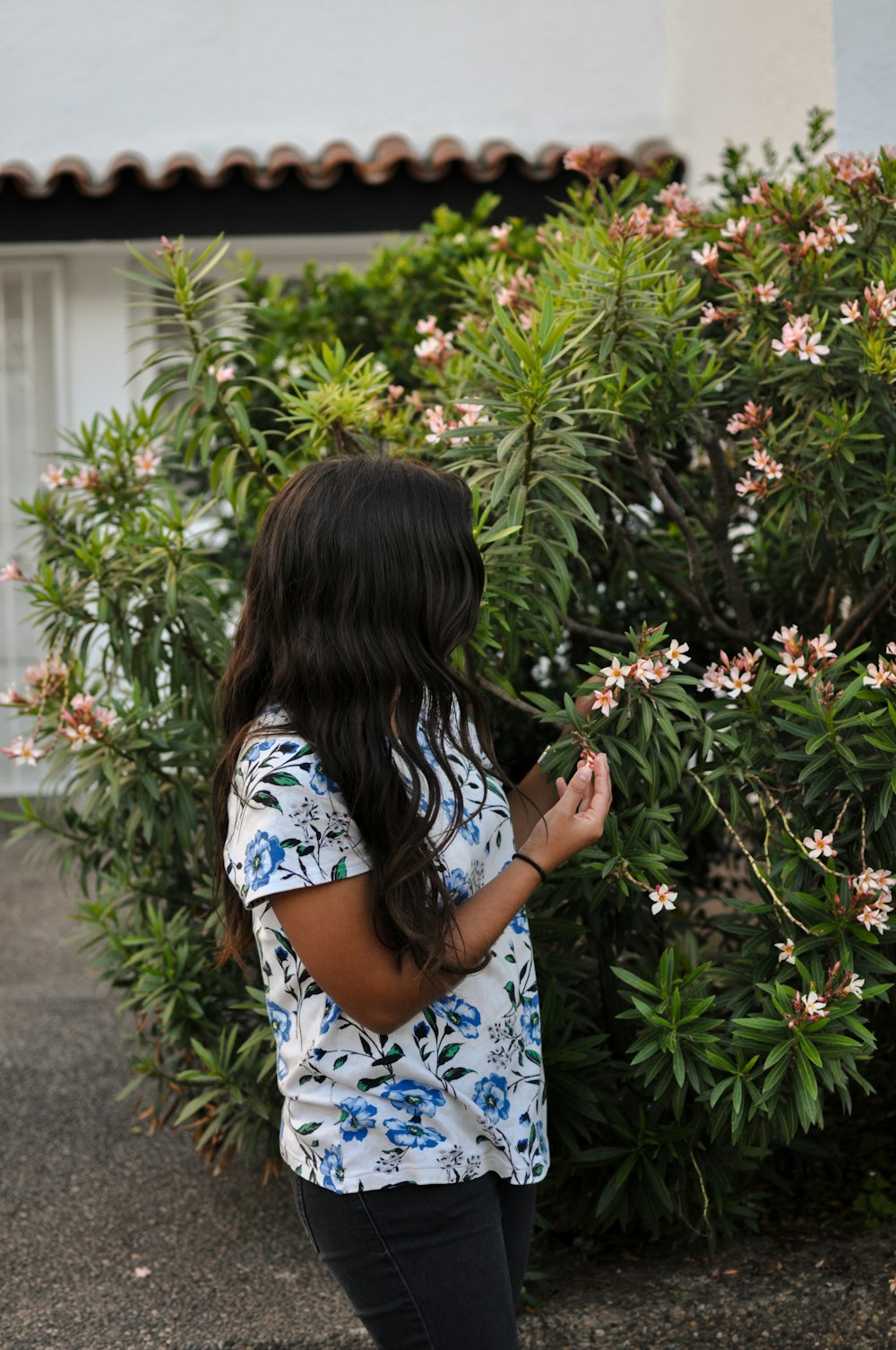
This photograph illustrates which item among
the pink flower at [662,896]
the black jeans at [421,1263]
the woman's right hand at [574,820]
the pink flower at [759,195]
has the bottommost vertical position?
the black jeans at [421,1263]

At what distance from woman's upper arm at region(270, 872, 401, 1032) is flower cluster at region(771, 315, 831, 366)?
1465 mm

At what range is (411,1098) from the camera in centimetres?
175

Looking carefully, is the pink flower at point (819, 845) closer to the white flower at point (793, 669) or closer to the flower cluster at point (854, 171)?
the white flower at point (793, 669)

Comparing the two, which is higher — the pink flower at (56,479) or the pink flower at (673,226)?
the pink flower at (673,226)

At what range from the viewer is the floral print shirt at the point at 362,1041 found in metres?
1.68

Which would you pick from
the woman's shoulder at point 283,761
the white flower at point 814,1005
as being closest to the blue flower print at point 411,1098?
the woman's shoulder at point 283,761

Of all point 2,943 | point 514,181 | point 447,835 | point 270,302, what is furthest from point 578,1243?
point 514,181

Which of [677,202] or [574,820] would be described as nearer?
[574,820]

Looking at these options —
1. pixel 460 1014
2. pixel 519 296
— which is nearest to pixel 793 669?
pixel 460 1014

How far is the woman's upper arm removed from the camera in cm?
166

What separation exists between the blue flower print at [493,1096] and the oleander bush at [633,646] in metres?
0.52

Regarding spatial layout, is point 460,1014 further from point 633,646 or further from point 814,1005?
point 633,646

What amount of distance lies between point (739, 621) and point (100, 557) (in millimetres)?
1478

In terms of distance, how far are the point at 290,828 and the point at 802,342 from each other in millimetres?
1504
